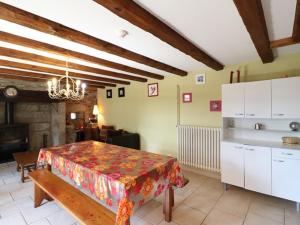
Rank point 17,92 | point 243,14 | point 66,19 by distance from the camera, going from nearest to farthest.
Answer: point 243,14
point 66,19
point 17,92

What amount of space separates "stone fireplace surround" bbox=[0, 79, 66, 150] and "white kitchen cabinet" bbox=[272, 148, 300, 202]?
17.8ft

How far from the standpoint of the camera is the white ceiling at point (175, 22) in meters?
1.41

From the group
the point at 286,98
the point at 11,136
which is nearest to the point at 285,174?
the point at 286,98

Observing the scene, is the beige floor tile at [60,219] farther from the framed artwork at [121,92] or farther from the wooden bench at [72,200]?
the framed artwork at [121,92]

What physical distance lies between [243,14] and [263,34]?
51 centimetres

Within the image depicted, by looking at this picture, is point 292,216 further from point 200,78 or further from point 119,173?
point 200,78

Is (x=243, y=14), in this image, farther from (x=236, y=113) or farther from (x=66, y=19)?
(x=236, y=113)

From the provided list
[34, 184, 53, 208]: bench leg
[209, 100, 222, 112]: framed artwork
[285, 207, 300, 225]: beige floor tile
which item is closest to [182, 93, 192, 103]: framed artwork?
[209, 100, 222, 112]: framed artwork

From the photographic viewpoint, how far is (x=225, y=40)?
211cm

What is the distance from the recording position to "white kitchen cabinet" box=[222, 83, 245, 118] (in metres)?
2.75

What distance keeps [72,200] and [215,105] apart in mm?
2803

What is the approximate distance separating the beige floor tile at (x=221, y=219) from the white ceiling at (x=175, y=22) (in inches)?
85.0

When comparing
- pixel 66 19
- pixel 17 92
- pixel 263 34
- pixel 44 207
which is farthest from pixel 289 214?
pixel 17 92

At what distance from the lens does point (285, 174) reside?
2.31 meters
